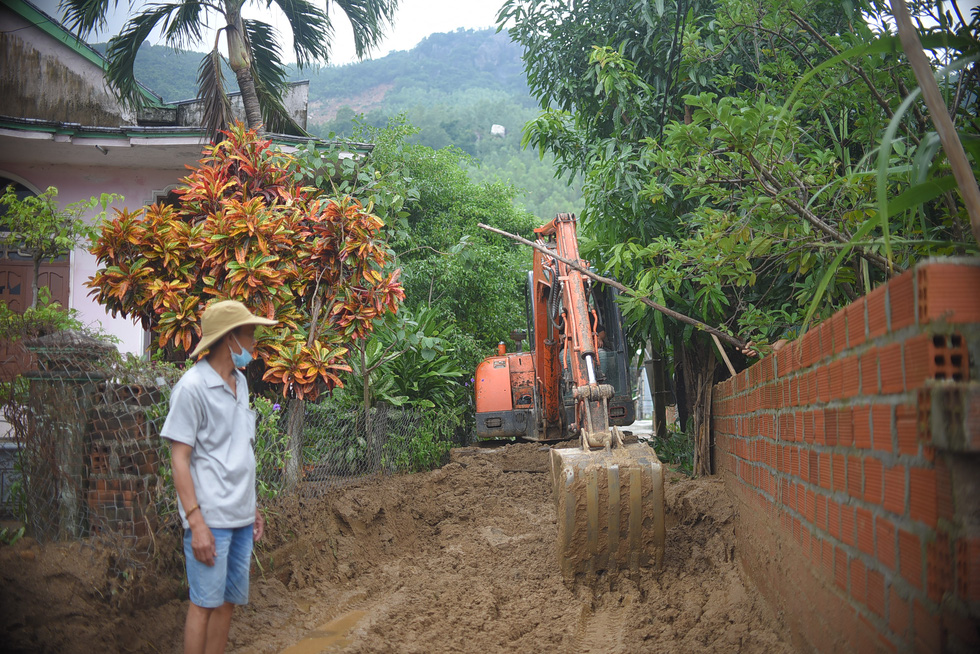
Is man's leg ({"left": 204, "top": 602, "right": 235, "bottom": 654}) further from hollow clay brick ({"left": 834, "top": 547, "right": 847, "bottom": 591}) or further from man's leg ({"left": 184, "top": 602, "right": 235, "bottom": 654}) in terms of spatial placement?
hollow clay brick ({"left": 834, "top": 547, "right": 847, "bottom": 591})

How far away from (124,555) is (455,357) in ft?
26.8

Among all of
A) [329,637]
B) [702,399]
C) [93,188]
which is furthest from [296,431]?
[93,188]

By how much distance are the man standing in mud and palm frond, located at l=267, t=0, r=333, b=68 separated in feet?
27.0

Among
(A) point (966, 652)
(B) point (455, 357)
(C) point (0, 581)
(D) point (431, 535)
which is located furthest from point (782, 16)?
(B) point (455, 357)

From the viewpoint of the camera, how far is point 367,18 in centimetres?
1030

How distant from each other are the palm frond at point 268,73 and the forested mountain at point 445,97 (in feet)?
1.93

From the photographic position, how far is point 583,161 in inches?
333

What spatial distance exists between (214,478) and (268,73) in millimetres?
8801

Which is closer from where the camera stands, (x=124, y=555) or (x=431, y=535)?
(x=124, y=555)

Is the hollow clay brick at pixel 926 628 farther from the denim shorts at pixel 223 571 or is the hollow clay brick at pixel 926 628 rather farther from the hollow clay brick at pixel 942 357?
the denim shorts at pixel 223 571

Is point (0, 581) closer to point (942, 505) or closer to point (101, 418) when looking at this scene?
point (101, 418)

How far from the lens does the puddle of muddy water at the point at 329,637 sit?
3842 millimetres

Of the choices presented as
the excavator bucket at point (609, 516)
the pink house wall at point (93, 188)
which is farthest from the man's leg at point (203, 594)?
the pink house wall at point (93, 188)

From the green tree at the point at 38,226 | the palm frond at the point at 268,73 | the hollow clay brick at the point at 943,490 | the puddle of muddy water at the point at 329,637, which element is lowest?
the puddle of muddy water at the point at 329,637
